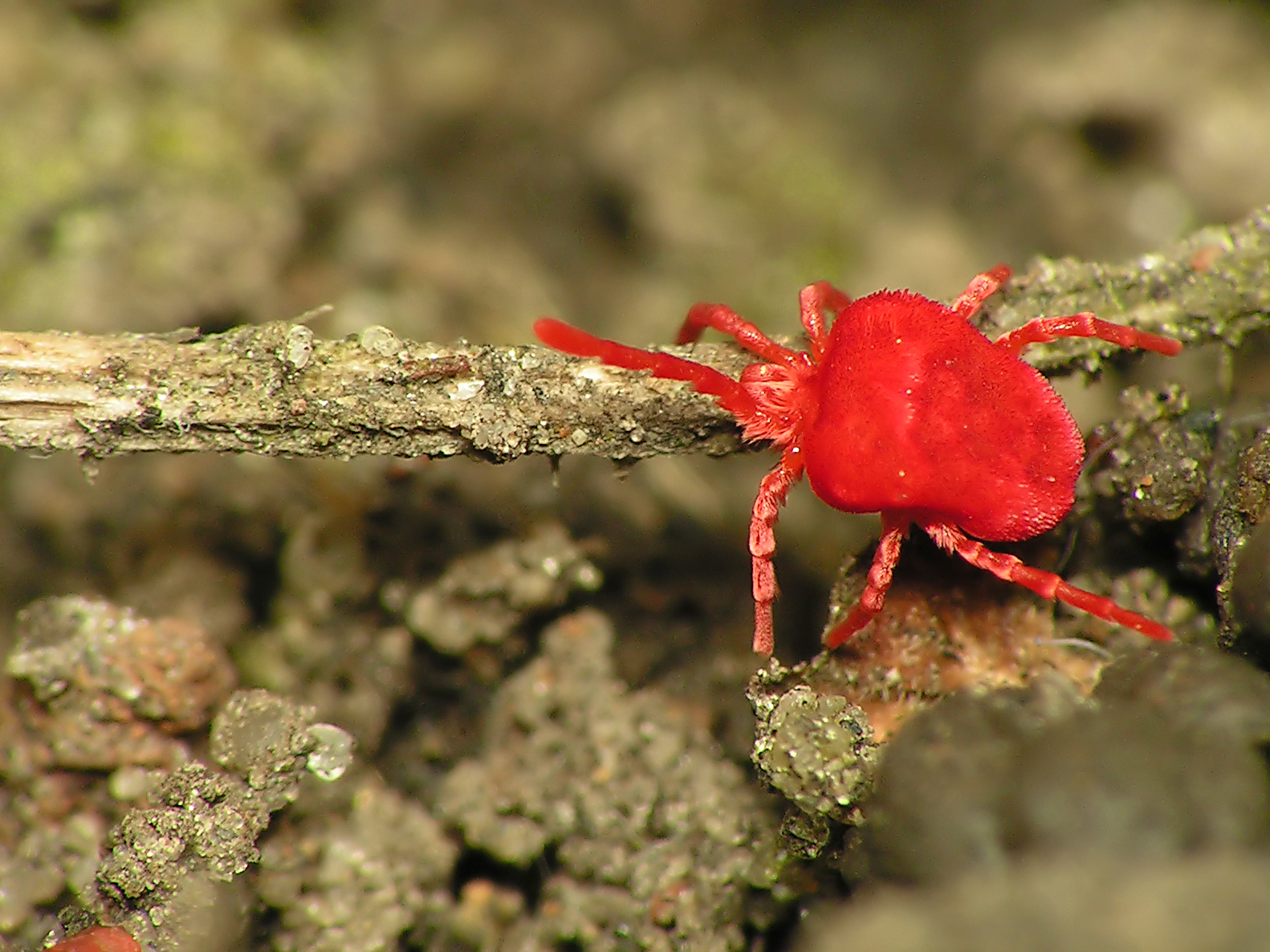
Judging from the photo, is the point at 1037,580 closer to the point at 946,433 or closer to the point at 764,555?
the point at 946,433

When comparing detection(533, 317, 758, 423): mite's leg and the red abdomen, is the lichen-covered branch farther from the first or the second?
the red abdomen

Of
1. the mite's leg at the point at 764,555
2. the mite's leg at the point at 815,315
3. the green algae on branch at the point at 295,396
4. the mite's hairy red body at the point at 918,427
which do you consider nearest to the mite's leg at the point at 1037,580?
the mite's hairy red body at the point at 918,427

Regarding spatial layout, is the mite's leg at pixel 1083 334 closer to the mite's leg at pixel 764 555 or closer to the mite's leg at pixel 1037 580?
the mite's leg at pixel 1037 580

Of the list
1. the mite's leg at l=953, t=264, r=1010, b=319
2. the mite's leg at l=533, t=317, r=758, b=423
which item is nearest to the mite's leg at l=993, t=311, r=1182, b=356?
the mite's leg at l=953, t=264, r=1010, b=319

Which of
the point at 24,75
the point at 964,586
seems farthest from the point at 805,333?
the point at 24,75

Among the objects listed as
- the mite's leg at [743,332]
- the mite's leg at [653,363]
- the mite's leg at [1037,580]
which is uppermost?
the mite's leg at [743,332]

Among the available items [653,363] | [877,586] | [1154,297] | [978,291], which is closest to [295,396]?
[653,363]

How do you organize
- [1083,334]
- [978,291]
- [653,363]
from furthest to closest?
1. [978,291]
2. [1083,334]
3. [653,363]
